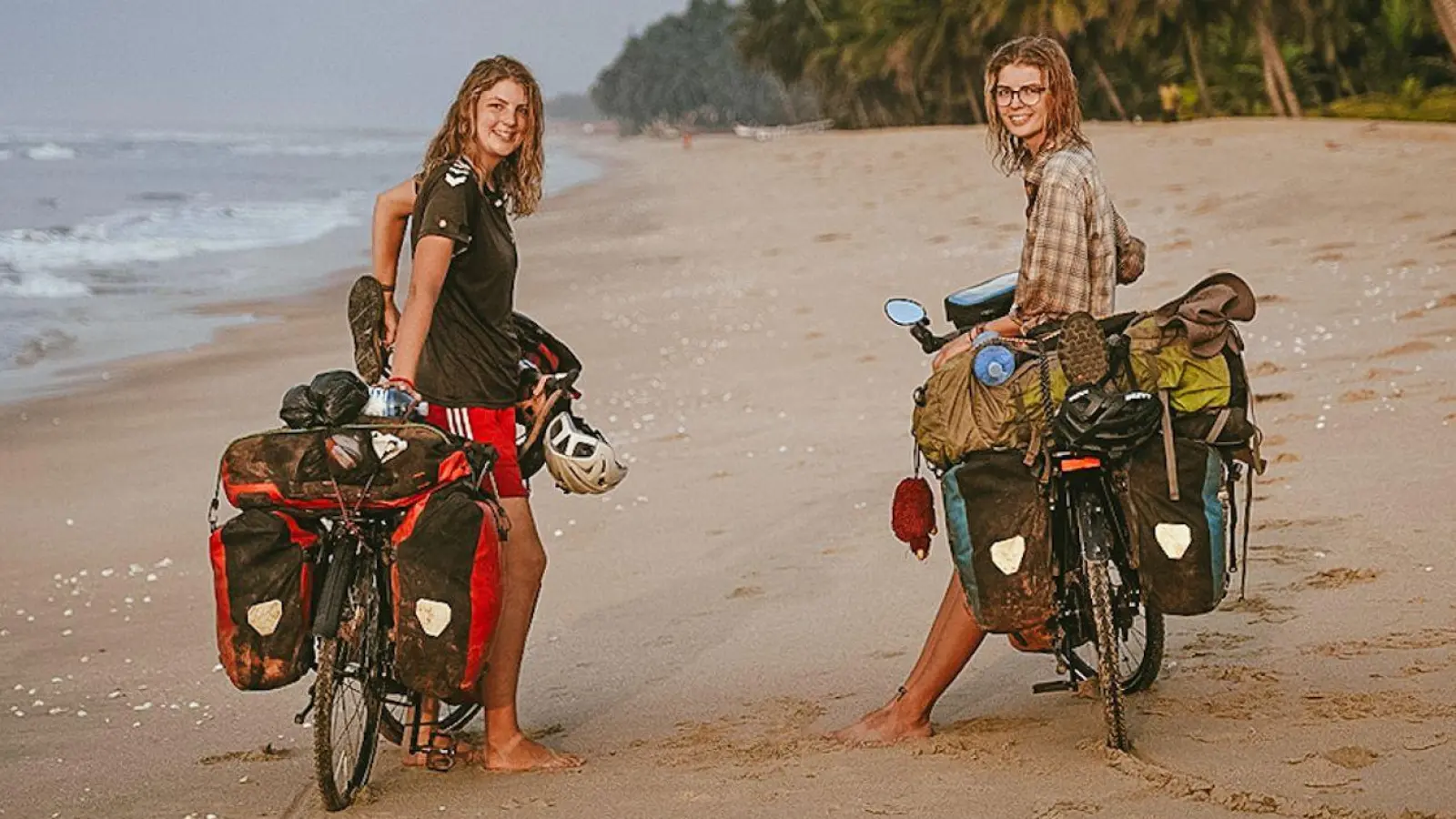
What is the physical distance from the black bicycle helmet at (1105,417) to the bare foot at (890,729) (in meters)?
0.90

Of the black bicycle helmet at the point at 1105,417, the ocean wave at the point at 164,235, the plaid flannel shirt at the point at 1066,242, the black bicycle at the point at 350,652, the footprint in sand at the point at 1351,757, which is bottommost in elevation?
the ocean wave at the point at 164,235

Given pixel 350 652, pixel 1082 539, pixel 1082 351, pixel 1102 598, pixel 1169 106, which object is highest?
pixel 1082 351

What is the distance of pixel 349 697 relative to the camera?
4348 millimetres

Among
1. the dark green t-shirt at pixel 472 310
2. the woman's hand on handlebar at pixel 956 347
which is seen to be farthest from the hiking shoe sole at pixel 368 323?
the woman's hand on handlebar at pixel 956 347

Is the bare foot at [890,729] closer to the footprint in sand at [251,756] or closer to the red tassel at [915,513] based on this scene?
the red tassel at [915,513]

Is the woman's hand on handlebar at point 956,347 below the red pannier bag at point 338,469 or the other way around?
the other way around

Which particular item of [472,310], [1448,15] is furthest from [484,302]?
[1448,15]

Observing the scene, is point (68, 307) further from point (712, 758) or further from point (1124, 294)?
point (712, 758)

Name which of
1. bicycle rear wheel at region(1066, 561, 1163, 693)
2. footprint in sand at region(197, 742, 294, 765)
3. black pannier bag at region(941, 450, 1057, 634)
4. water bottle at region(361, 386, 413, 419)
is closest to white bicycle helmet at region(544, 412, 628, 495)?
water bottle at region(361, 386, 413, 419)

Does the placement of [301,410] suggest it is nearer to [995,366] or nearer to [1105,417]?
[995,366]

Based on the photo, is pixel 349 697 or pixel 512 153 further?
→ pixel 512 153

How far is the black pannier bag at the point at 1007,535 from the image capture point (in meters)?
4.20

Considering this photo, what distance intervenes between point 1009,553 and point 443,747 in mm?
1514

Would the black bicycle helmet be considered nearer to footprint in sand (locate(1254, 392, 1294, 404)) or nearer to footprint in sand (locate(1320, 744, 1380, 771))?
footprint in sand (locate(1320, 744, 1380, 771))
